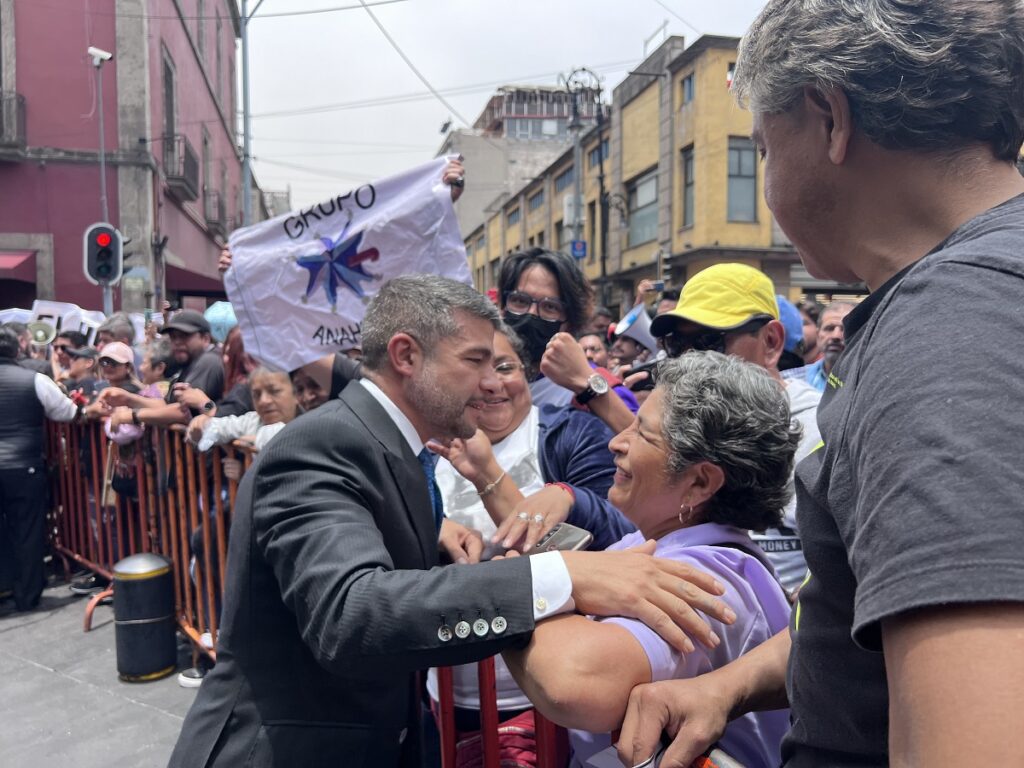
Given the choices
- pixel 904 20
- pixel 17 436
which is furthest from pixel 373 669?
pixel 17 436

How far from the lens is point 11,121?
16.2 m

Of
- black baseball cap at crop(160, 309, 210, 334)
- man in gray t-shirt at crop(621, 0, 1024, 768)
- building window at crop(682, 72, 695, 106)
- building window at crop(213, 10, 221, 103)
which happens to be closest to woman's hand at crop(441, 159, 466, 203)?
man in gray t-shirt at crop(621, 0, 1024, 768)

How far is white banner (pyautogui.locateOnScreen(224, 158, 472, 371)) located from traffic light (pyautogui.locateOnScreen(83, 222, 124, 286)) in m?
7.73

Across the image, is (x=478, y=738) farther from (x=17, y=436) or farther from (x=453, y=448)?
(x=17, y=436)

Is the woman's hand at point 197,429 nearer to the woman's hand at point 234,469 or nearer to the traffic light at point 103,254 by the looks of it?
the woman's hand at point 234,469

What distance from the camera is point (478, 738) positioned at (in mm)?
2068

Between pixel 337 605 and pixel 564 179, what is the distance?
34498mm

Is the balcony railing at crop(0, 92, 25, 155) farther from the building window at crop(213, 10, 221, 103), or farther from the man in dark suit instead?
the man in dark suit

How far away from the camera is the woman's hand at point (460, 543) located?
216 centimetres

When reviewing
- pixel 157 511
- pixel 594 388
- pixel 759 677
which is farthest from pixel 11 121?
pixel 759 677

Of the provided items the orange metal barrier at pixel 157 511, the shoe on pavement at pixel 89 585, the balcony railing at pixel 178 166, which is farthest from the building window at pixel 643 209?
the shoe on pavement at pixel 89 585

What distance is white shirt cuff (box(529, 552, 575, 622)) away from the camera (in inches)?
56.4

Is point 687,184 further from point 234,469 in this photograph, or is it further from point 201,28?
point 234,469

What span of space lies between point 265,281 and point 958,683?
11.0ft
